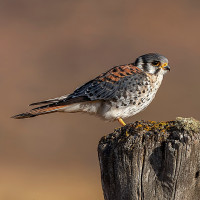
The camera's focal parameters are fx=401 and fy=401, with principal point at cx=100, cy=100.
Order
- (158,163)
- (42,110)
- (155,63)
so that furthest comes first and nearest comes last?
(155,63) < (42,110) < (158,163)

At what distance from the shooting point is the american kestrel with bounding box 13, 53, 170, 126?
570cm

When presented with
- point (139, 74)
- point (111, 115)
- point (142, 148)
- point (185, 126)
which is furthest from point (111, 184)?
point (139, 74)

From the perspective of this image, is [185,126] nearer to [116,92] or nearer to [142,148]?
A: [142,148]

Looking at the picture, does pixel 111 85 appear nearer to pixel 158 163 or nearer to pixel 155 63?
pixel 155 63

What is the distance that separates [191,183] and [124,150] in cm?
57

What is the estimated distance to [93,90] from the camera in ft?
19.1

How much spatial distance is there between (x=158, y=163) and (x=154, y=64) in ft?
10.4

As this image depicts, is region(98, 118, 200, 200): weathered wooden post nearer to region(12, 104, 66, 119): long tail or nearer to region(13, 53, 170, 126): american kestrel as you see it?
region(12, 104, 66, 119): long tail

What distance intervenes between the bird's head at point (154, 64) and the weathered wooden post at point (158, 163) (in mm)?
2856

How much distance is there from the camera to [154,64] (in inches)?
237

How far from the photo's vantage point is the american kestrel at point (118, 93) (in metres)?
5.70

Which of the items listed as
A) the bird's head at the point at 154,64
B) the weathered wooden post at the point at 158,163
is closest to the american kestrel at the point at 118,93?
the bird's head at the point at 154,64

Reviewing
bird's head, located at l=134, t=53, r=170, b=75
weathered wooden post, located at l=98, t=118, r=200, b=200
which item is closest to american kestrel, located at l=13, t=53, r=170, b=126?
bird's head, located at l=134, t=53, r=170, b=75

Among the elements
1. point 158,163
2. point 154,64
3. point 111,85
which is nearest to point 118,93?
point 111,85
